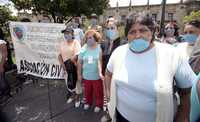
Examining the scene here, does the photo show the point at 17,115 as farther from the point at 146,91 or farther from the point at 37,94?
the point at 146,91

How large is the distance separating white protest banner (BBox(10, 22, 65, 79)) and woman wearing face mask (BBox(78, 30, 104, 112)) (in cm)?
95

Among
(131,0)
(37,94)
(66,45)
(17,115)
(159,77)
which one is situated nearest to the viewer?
(159,77)

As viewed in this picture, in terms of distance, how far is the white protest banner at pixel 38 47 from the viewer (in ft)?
19.1

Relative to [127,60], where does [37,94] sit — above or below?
below

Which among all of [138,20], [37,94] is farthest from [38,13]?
[138,20]

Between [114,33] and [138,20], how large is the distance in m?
3.66

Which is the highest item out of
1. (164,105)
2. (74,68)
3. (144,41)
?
(144,41)

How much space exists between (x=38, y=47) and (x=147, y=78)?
14.4ft

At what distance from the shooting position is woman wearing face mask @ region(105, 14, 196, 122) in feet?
6.60

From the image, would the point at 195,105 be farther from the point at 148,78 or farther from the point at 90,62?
the point at 90,62

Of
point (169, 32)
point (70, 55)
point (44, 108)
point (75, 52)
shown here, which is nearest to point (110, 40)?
point (75, 52)

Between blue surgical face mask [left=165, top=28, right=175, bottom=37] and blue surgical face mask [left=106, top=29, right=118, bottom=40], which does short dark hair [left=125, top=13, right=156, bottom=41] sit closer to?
blue surgical face mask [left=106, top=29, right=118, bottom=40]

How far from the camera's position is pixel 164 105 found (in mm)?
2010

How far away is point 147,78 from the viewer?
81.0 inches
